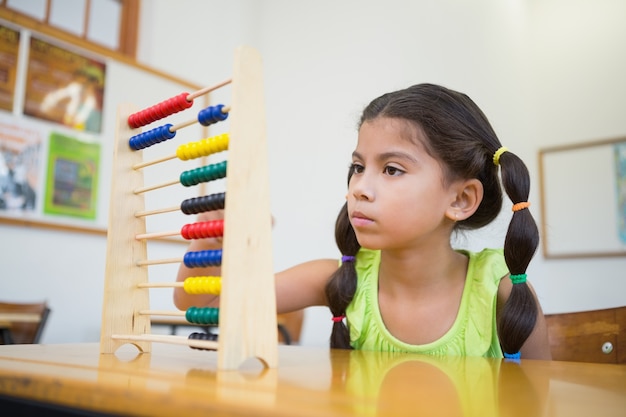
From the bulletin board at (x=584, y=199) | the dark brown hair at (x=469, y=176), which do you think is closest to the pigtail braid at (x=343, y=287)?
the dark brown hair at (x=469, y=176)

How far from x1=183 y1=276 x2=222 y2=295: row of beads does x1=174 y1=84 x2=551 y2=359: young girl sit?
38 centimetres

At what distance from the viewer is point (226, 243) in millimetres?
626

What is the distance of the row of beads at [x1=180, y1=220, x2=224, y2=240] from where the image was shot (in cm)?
73

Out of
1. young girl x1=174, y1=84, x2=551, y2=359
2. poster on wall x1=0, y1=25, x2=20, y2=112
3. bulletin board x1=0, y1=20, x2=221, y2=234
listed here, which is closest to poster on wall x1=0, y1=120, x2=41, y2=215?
bulletin board x1=0, y1=20, x2=221, y2=234

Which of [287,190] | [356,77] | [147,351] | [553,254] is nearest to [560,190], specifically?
[553,254]

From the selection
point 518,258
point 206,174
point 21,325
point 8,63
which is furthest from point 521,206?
point 8,63

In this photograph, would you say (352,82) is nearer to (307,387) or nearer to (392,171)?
(392,171)

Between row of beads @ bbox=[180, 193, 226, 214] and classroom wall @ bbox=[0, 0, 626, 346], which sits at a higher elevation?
classroom wall @ bbox=[0, 0, 626, 346]

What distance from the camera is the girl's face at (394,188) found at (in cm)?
109

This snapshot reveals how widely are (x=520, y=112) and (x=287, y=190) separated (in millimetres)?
1623

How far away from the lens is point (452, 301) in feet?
4.12

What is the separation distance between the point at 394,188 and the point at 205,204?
0.44 m

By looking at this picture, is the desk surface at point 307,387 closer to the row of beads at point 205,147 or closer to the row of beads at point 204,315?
the row of beads at point 204,315

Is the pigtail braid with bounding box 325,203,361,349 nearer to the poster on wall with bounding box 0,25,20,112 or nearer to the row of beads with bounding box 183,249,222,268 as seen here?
the row of beads with bounding box 183,249,222,268
